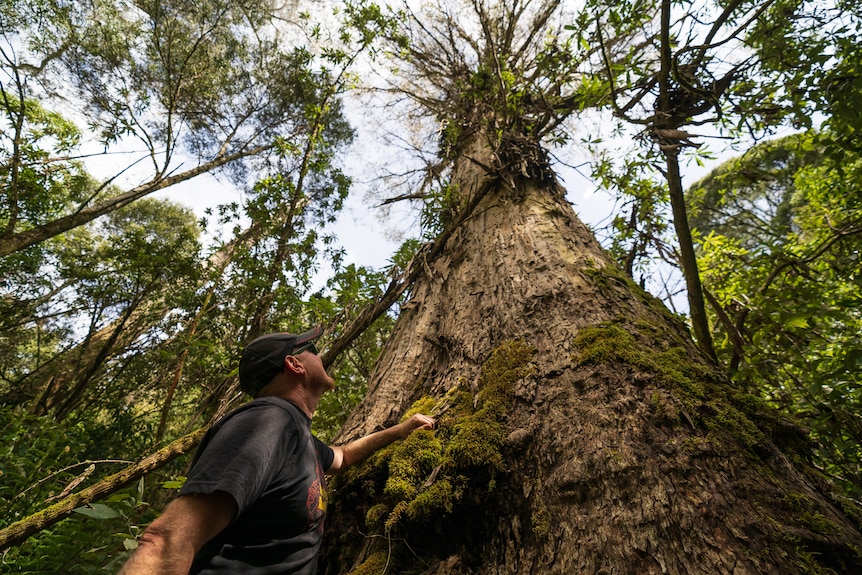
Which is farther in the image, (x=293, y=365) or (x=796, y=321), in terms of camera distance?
(x=796, y=321)

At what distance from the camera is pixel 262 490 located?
3.53 feet

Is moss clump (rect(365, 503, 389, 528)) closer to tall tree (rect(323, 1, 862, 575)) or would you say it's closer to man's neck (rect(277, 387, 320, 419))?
tall tree (rect(323, 1, 862, 575))

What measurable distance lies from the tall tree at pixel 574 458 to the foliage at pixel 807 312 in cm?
83

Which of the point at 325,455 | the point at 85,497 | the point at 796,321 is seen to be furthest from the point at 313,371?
the point at 796,321

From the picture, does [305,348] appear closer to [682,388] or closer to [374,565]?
[374,565]

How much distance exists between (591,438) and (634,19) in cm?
310

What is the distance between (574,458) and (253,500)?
37.3 inches

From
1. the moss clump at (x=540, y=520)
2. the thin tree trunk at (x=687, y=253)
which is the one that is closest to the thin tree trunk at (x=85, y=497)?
the moss clump at (x=540, y=520)

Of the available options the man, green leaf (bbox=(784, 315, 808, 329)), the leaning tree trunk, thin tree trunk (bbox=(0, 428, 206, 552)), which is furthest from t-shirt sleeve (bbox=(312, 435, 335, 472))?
green leaf (bbox=(784, 315, 808, 329))

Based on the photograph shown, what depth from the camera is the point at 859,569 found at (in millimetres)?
820

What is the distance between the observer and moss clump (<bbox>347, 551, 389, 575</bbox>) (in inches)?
45.0

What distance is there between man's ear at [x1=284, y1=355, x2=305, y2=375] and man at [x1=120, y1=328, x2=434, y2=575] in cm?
30

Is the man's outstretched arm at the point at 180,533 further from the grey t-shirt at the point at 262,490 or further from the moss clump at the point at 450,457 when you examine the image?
the moss clump at the point at 450,457

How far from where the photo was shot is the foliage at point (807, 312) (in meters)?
2.04
